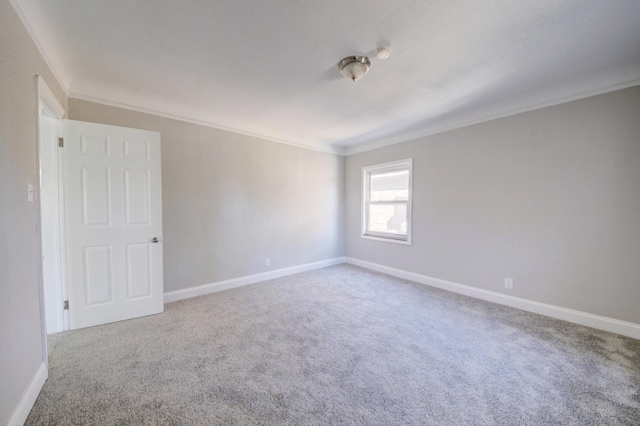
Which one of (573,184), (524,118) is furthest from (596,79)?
(573,184)

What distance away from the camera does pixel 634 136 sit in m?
2.20

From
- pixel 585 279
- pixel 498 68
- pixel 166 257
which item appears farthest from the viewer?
pixel 166 257

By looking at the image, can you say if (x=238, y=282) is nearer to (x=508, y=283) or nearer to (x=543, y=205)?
(x=508, y=283)

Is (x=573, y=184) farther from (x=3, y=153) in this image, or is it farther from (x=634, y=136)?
(x=3, y=153)

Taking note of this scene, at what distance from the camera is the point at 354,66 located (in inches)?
81.1

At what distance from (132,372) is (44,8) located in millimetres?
2549

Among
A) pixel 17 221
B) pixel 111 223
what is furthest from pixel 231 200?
pixel 17 221

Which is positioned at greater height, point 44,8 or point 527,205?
point 44,8

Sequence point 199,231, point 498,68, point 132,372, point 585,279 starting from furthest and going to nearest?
point 199,231 → point 585,279 → point 498,68 → point 132,372

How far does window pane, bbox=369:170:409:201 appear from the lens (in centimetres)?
418

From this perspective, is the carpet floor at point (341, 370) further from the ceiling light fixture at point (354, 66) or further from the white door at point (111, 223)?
the ceiling light fixture at point (354, 66)

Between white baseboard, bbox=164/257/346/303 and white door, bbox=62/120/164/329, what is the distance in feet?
1.21

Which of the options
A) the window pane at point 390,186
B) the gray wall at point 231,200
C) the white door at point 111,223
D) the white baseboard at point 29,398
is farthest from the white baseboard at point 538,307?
the white baseboard at point 29,398

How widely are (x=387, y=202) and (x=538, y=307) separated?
2471 millimetres
